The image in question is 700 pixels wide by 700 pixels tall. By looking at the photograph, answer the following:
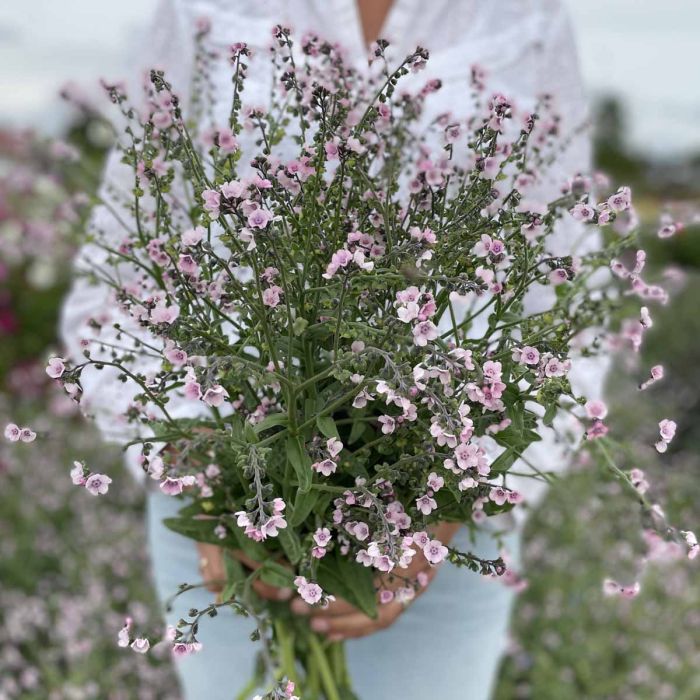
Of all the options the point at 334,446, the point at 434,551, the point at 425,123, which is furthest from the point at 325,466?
the point at 425,123

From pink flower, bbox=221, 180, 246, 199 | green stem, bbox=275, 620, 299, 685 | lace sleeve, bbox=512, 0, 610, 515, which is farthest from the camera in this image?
lace sleeve, bbox=512, 0, 610, 515

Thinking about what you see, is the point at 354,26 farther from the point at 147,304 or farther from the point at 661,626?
the point at 661,626

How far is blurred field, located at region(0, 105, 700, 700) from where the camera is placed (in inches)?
97.4

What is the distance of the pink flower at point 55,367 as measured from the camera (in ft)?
2.27

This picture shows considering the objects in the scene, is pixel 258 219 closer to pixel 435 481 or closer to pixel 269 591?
pixel 435 481

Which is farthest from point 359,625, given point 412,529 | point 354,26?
point 354,26

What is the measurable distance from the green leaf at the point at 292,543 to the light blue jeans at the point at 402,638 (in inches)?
21.0

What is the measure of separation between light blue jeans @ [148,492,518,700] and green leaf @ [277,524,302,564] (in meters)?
0.53

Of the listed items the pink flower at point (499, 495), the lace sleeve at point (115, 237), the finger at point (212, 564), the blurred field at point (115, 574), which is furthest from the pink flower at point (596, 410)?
the blurred field at point (115, 574)

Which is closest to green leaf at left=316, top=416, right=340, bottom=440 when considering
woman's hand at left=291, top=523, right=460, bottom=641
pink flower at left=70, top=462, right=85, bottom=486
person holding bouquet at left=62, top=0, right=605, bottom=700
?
pink flower at left=70, top=462, right=85, bottom=486

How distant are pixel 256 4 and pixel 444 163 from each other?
0.74m

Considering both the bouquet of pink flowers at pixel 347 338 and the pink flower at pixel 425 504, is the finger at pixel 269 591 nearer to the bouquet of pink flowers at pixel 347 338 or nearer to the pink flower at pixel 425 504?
the bouquet of pink flowers at pixel 347 338

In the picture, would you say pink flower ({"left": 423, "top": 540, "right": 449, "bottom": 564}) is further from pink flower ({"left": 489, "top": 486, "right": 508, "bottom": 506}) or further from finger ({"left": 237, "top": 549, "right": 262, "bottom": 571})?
finger ({"left": 237, "top": 549, "right": 262, "bottom": 571})

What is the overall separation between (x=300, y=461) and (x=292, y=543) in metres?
0.12
